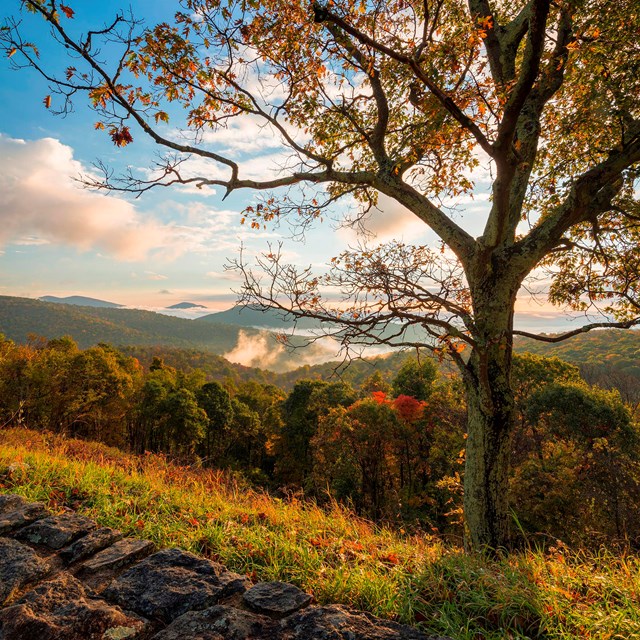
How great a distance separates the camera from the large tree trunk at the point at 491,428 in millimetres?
4754

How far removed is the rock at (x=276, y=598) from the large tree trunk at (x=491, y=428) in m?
3.21

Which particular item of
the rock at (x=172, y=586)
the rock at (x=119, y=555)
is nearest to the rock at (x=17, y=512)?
the rock at (x=119, y=555)

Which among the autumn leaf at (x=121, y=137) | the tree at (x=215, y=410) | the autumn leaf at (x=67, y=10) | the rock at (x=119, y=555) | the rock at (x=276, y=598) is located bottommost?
the tree at (x=215, y=410)

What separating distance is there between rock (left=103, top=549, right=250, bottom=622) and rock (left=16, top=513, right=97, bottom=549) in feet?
2.81

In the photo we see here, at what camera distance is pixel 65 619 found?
2146mm

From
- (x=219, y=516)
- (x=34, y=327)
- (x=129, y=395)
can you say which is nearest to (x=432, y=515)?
(x=219, y=516)

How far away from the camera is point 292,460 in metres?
30.5

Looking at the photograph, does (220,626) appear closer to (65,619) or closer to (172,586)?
(172,586)

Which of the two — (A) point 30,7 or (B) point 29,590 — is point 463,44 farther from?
(B) point 29,590

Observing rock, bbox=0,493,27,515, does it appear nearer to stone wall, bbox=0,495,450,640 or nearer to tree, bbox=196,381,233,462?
stone wall, bbox=0,495,450,640

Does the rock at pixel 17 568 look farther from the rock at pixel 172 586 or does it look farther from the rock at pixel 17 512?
the rock at pixel 172 586

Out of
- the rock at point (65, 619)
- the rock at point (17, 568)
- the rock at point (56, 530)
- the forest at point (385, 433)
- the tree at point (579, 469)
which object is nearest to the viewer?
the rock at point (65, 619)

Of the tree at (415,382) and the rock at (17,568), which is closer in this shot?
the rock at (17,568)

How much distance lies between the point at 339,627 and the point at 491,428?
11.5 feet
